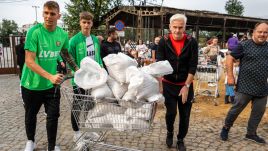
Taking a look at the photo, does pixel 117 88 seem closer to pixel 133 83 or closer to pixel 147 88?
pixel 133 83

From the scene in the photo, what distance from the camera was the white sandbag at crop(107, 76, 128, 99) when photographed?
320 cm

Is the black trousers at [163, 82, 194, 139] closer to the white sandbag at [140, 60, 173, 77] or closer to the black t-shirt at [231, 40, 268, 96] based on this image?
the white sandbag at [140, 60, 173, 77]

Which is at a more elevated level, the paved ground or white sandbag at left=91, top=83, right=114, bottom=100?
white sandbag at left=91, top=83, right=114, bottom=100

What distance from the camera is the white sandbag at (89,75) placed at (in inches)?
125

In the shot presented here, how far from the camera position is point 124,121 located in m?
3.15

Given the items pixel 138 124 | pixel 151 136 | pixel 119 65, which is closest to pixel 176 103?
pixel 151 136

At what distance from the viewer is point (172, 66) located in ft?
13.5

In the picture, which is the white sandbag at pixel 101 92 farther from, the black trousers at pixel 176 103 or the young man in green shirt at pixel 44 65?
the black trousers at pixel 176 103

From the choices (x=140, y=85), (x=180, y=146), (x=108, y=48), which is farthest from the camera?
(x=108, y=48)

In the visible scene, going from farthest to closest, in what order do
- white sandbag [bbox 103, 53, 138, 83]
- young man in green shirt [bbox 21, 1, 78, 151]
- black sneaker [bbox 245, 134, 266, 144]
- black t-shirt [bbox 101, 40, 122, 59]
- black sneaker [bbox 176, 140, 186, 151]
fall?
black t-shirt [bbox 101, 40, 122, 59], black sneaker [bbox 245, 134, 266, 144], black sneaker [bbox 176, 140, 186, 151], young man in green shirt [bbox 21, 1, 78, 151], white sandbag [bbox 103, 53, 138, 83]

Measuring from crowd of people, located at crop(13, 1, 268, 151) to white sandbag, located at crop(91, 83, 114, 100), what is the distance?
1.62 ft

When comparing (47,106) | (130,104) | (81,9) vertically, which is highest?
(81,9)

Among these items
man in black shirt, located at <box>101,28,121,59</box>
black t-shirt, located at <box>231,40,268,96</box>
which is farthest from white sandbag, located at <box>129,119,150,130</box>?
man in black shirt, located at <box>101,28,121,59</box>

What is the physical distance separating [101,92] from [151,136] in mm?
2184
